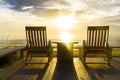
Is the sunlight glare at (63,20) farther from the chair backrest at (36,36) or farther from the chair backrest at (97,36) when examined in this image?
the chair backrest at (97,36)

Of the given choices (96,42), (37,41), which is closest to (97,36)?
(96,42)

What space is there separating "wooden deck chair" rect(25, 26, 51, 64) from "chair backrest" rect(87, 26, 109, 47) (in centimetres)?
114

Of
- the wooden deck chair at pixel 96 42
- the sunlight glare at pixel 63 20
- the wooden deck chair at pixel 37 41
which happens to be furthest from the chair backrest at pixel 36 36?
the sunlight glare at pixel 63 20

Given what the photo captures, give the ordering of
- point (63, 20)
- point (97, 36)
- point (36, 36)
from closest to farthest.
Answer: point (97, 36) → point (36, 36) → point (63, 20)

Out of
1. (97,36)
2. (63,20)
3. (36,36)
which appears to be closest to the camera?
(97,36)

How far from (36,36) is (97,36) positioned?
A: 1642 mm

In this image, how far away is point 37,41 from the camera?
607 centimetres

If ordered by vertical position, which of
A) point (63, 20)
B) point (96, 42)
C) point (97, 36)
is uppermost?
point (63, 20)

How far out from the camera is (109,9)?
34.4 ft

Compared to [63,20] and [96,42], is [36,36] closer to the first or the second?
[96,42]

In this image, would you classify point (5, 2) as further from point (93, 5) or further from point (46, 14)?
point (93, 5)

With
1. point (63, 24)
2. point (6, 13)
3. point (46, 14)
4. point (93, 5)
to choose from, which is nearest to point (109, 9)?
point (93, 5)

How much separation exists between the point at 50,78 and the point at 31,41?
2016 millimetres

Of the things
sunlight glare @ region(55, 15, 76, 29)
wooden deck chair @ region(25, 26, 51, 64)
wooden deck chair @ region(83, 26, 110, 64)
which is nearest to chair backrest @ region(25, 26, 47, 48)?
wooden deck chair @ region(25, 26, 51, 64)
